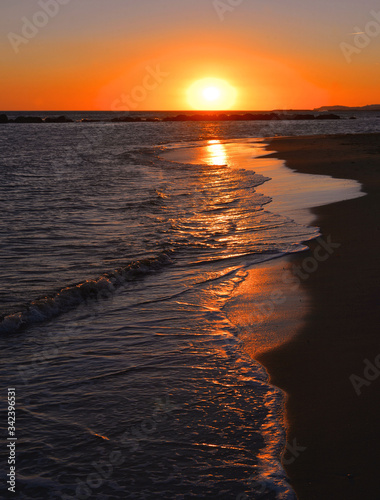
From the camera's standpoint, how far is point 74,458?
3854 mm

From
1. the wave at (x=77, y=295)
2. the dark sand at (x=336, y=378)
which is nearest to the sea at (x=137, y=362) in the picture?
the wave at (x=77, y=295)

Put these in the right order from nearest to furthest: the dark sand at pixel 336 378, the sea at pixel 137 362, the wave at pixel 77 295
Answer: the dark sand at pixel 336 378
the sea at pixel 137 362
the wave at pixel 77 295

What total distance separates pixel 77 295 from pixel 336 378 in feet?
13.5

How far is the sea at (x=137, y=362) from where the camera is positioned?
12.1 feet

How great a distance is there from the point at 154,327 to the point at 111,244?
4.59 metres

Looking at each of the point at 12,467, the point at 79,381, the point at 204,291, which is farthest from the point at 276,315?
the point at 12,467

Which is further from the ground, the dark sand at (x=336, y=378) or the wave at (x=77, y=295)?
the wave at (x=77, y=295)

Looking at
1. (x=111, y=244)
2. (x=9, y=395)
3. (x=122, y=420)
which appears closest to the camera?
(x=122, y=420)

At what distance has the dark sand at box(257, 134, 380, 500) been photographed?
3.55m

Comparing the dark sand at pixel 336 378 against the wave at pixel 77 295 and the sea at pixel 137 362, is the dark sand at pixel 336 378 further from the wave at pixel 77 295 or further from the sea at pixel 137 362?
the wave at pixel 77 295

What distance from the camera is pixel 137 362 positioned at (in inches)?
215

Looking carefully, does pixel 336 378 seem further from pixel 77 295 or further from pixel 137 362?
pixel 77 295

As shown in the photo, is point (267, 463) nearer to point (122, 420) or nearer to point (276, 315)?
point (122, 420)

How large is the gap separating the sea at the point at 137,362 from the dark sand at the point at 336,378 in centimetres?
20
